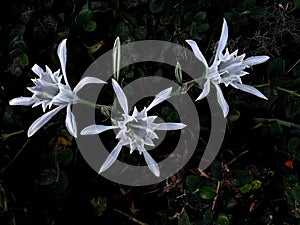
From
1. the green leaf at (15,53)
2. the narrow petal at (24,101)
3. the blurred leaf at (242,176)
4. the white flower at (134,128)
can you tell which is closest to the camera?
the white flower at (134,128)

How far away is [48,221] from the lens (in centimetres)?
148

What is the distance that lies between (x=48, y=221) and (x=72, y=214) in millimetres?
80

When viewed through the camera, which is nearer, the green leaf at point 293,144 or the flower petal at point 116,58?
the flower petal at point 116,58

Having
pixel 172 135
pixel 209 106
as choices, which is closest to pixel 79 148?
pixel 172 135

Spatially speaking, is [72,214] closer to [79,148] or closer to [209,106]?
[79,148]

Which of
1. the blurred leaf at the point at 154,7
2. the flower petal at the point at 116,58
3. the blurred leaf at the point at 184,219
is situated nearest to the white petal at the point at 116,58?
the flower petal at the point at 116,58

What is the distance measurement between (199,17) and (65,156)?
58 centimetres

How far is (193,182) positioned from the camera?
1.37 m

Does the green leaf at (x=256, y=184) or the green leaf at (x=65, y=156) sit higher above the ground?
the green leaf at (x=65, y=156)

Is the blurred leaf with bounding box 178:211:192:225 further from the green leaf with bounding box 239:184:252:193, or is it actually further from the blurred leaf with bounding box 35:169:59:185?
the blurred leaf with bounding box 35:169:59:185

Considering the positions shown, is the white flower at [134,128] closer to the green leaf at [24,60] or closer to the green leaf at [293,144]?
the green leaf at [24,60]

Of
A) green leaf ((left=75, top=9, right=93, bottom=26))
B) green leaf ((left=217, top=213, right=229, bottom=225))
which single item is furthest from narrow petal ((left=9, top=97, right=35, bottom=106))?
green leaf ((left=217, top=213, right=229, bottom=225))

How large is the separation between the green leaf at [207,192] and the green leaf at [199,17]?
503 mm

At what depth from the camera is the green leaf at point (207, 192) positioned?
4.39 feet
